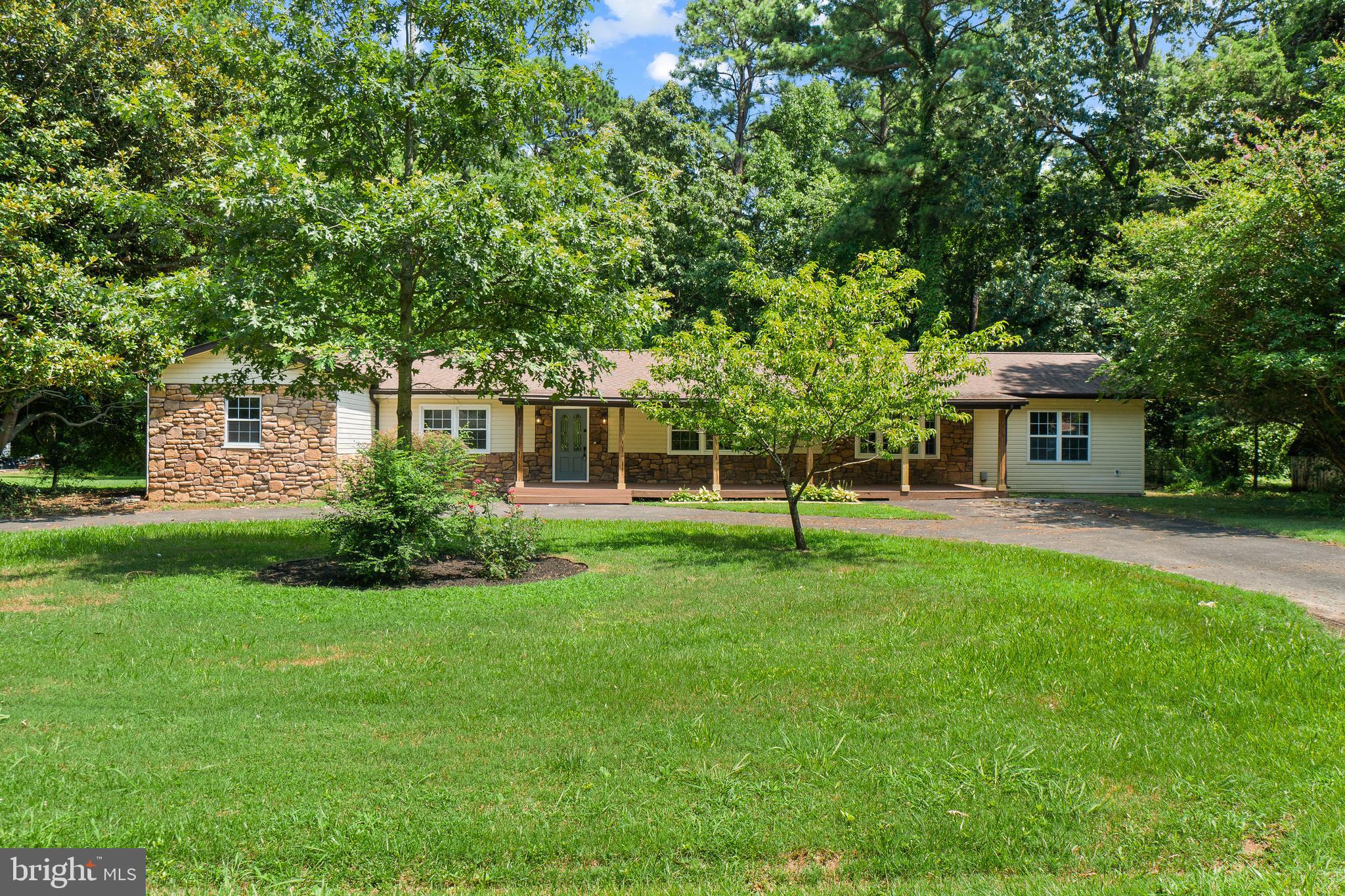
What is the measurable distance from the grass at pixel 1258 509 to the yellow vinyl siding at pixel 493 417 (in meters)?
14.2

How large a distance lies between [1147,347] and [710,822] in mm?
17237

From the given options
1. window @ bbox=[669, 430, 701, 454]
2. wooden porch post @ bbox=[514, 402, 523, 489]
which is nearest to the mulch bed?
wooden porch post @ bbox=[514, 402, 523, 489]

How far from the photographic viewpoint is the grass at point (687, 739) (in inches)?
125

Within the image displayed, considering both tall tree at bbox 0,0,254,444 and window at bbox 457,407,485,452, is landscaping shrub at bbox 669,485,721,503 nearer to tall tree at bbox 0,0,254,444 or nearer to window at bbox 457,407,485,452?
window at bbox 457,407,485,452

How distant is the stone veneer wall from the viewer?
18.0 m

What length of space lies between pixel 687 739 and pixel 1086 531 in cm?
1154

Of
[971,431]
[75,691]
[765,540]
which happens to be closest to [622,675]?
[75,691]

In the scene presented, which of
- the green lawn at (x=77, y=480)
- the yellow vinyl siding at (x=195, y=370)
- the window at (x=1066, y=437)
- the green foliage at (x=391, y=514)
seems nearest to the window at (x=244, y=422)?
the yellow vinyl siding at (x=195, y=370)

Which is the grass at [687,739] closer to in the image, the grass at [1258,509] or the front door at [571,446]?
the grass at [1258,509]

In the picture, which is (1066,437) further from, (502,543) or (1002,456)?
(502,543)

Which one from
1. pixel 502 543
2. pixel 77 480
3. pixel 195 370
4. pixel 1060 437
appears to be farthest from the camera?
pixel 77 480

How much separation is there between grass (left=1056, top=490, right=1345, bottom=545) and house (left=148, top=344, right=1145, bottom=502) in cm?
187

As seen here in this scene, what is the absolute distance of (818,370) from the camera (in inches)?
410

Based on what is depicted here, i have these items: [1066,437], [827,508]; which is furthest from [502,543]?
[1066,437]
